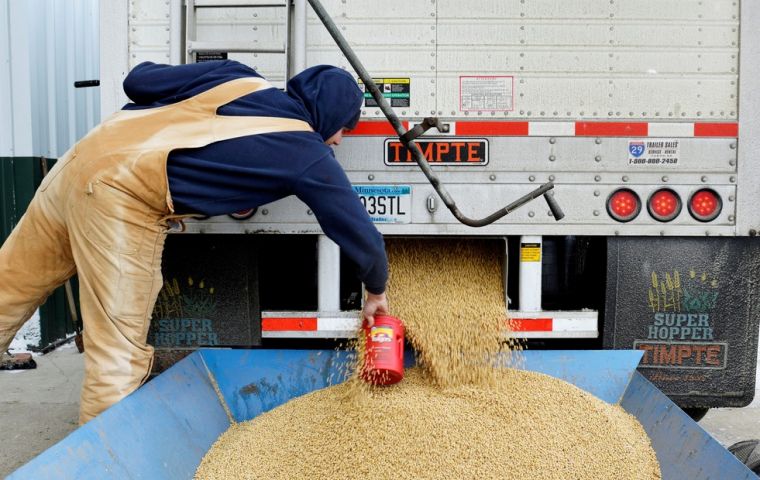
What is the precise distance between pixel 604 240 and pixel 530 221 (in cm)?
33

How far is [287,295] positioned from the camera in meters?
3.64

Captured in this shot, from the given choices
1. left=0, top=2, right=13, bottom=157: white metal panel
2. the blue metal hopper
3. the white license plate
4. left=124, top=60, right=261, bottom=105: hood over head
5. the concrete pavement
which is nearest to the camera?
the blue metal hopper

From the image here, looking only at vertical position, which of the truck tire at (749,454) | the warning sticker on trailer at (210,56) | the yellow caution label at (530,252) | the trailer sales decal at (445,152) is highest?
the warning sticker on trailer at (210,56)

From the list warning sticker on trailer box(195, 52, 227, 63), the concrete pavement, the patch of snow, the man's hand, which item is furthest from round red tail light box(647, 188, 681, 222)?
the patch of snow

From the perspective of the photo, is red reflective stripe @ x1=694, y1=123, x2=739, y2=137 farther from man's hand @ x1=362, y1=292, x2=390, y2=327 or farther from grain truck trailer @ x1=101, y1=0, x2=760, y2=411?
man's hand @ x1=362, y1=292, x2=390, y2=327

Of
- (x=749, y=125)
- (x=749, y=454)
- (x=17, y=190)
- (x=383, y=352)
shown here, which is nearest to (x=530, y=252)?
(x=383, y=352)

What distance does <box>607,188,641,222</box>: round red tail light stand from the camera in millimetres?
2930

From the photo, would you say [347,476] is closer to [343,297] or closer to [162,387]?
[162,387]

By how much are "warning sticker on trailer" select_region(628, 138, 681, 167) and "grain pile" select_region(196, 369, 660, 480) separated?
97 cm

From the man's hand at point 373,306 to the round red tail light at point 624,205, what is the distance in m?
1.01

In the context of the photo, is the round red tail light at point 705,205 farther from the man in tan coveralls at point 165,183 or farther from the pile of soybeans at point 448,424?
the man in tan coveralls at point 165,183

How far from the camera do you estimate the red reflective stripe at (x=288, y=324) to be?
3100 mm

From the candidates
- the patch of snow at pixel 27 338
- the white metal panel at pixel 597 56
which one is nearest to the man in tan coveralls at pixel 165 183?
the white metal panel at pixel 597 56

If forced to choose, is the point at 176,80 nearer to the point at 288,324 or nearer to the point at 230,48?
the point at 230,48
